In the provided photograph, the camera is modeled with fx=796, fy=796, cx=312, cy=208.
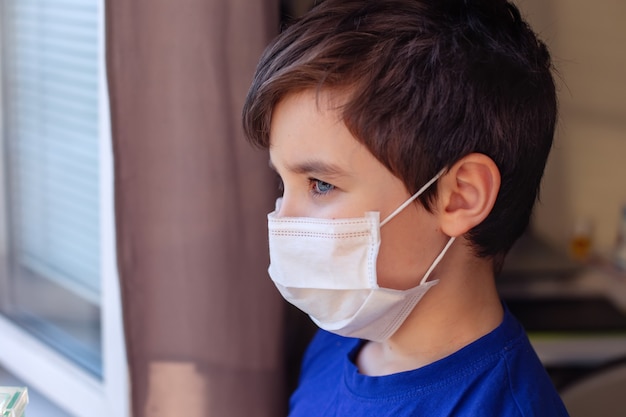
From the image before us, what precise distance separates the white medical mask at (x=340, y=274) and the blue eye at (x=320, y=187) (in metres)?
0.04

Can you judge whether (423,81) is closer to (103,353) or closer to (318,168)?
(318,168)

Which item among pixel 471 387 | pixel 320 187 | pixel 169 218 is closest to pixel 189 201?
Answer: pixel 169 218

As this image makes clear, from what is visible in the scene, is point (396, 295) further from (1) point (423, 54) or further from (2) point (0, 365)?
(2) point (0, 365)

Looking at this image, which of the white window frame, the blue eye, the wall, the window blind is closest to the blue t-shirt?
the blue eye

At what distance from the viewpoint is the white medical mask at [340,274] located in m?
1.01

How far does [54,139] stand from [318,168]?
849mm

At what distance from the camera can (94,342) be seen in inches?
64.0

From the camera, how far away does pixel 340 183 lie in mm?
1007

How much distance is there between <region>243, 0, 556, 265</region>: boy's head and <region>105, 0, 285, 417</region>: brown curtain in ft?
0.69

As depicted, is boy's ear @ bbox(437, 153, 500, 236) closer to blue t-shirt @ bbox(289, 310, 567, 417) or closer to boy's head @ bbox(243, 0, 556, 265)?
boy's head @ bbox(243, 0, 556, 265)

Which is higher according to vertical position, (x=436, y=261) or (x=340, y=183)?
(x=340, y=183)

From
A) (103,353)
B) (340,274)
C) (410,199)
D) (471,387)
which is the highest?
(410,199)

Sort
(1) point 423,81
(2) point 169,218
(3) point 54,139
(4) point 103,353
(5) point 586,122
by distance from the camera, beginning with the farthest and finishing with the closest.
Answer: (5) point 586,122 → (3) point 54,139 → (4) point 103,353 → (2) point 169,218 → (1) point 423,81

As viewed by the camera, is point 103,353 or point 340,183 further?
point 103,353
